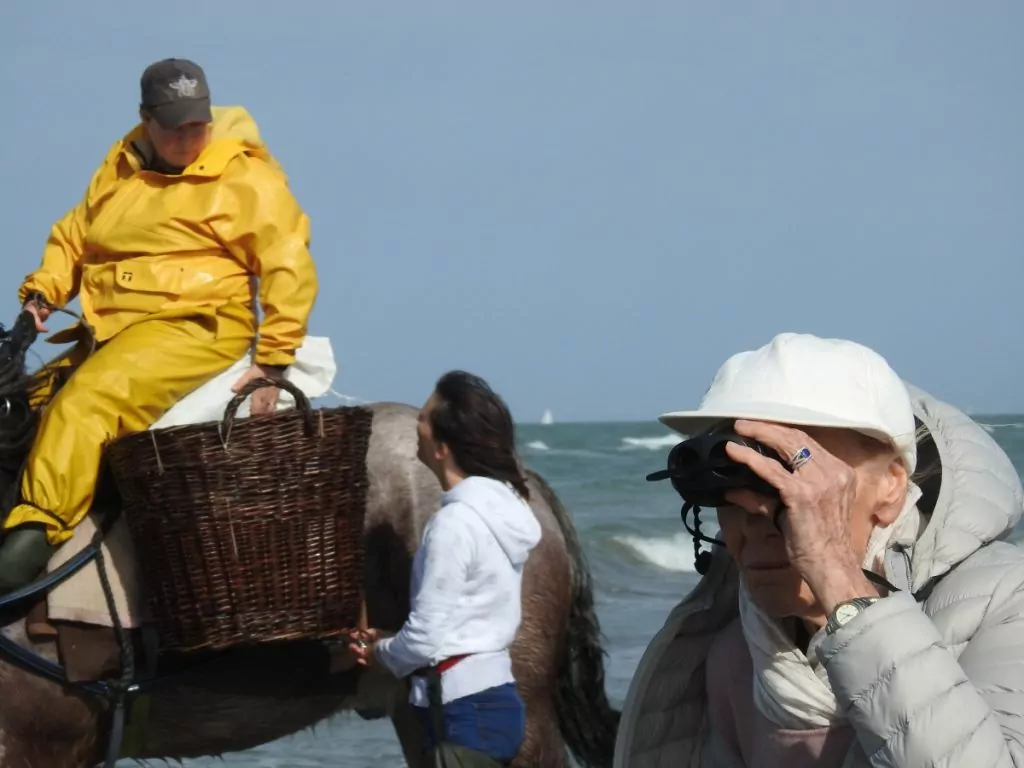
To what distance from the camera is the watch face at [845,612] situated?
1.78 meters

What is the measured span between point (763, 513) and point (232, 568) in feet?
9.22

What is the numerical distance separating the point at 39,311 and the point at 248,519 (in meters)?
0.95

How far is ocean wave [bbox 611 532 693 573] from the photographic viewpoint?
52.0ft

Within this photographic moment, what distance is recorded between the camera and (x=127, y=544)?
4.67 m

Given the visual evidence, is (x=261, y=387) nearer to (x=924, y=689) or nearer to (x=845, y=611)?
(x=845, y=611)

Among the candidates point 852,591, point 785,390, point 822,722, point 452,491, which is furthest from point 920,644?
point 452,491

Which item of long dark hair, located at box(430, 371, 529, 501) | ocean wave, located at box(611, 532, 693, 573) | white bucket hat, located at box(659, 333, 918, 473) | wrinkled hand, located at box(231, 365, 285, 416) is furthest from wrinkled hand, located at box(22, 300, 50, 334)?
ocean wave, located at box(611, 532, 693, 573)

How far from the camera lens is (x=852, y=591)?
1.82m

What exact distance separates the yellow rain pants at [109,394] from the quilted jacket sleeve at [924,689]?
10.2ft

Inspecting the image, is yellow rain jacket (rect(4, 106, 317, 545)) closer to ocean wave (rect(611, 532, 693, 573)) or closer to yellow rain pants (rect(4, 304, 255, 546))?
yellow rain pants (rect(4, 304, 255, 546))

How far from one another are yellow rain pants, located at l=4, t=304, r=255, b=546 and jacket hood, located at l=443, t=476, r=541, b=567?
92cm

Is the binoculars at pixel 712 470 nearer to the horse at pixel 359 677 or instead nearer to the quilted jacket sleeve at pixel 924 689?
the quilted jacket sleeve at pixel 924 689

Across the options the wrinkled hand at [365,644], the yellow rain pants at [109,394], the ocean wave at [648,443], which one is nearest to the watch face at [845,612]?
the wrinkled hand at [365,644]

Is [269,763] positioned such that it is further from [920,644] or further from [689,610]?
[920,644]
